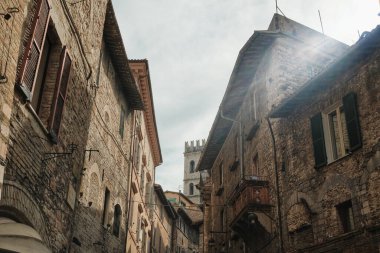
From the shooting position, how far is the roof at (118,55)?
1283 centimetres

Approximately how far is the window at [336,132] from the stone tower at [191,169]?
6178cm

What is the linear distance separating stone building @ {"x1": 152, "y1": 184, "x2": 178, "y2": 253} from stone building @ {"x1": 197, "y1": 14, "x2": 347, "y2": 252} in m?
10.1

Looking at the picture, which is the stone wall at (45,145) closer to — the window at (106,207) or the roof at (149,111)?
the window at (106,207)

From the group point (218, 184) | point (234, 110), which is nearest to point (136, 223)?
point (218, 184)

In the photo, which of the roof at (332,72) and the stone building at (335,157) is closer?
the stone building at (335,157)

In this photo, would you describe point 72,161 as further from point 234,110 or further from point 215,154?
point 215,154

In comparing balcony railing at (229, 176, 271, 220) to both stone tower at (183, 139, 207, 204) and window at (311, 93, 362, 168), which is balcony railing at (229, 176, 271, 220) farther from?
stone tower at (183, 139, 207, 204)

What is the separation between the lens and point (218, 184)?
23.7 metres

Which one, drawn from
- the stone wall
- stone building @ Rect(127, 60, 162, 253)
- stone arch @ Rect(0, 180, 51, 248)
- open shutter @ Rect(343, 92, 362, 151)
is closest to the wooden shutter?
the stone wall

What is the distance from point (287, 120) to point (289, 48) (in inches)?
124

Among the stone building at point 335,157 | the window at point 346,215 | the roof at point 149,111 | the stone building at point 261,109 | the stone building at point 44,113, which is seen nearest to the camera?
the stone building at point 44,113

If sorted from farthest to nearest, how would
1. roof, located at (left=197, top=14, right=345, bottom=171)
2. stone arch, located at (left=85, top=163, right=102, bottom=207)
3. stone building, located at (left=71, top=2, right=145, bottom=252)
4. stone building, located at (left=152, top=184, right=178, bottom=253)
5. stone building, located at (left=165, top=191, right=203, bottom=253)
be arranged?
stone building, located at (left=165, top=191, right=203, bottom=253) → stone building, located at (left=152, top=184, right=178, bottom=253) → roof, located at (left=197, top=14, right=345, bottom=171) → stone arch, located at (left=85, top=163, right=102, bottom=207) → stone building, located at (left=71, top=2, right=145, bottom=252)

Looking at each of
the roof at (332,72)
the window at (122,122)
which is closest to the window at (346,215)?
the roof at (332,72)

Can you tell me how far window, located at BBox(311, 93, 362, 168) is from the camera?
32.0 ft
